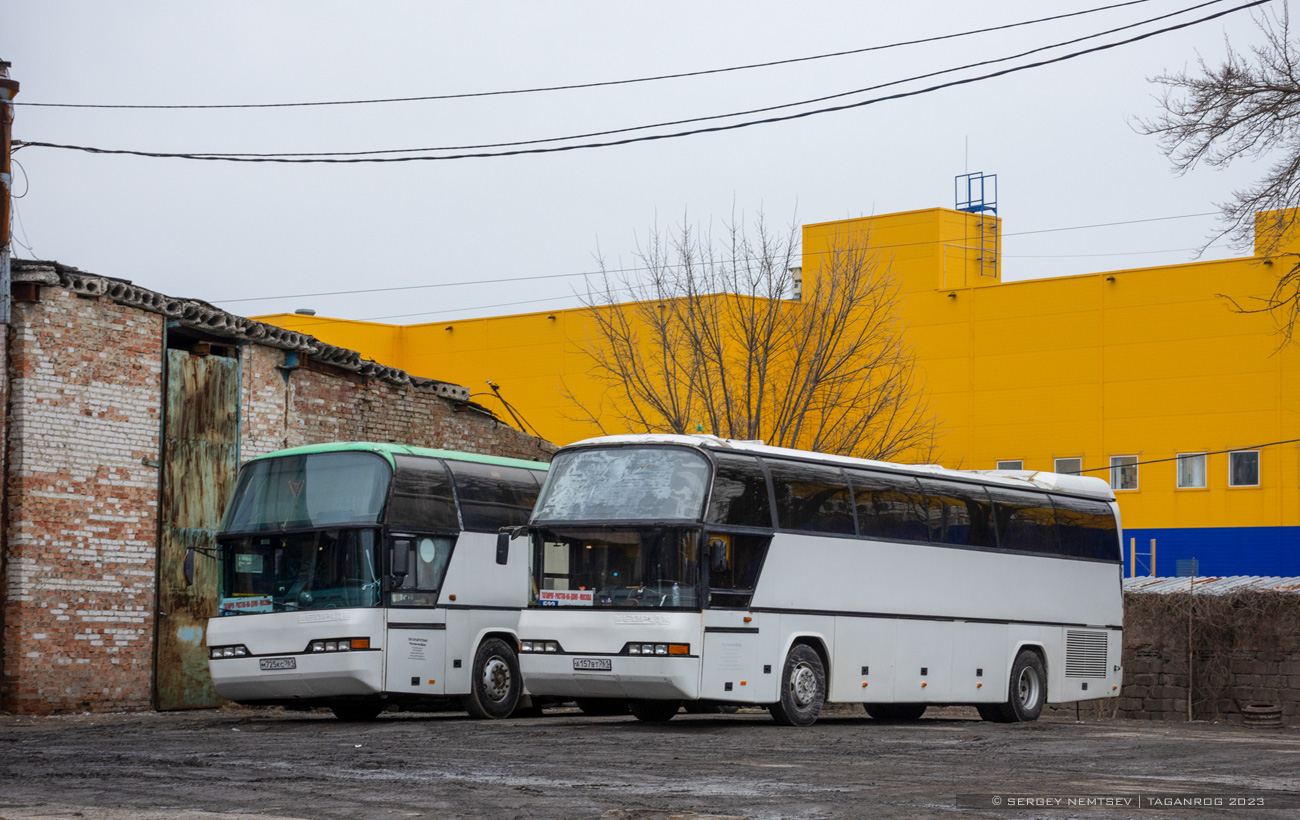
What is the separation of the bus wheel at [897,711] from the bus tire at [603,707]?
3202 millimetres

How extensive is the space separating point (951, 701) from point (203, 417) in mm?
10229

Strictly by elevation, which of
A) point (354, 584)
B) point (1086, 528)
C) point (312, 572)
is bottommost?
point (354, 584)

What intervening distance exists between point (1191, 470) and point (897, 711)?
80.7 feet

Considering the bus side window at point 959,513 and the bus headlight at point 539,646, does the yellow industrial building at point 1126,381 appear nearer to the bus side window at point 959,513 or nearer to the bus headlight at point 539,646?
the bus side window at point 959,513

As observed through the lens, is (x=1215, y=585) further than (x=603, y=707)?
Yes

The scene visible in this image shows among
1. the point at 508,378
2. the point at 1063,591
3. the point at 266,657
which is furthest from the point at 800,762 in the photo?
the point at 508,378

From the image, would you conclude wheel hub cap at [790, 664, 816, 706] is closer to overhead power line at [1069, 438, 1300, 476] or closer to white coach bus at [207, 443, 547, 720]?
white coach bus at [207, 443, 547, 720]

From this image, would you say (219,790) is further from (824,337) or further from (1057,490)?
(824,337)

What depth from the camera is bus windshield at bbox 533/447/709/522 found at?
1666cm

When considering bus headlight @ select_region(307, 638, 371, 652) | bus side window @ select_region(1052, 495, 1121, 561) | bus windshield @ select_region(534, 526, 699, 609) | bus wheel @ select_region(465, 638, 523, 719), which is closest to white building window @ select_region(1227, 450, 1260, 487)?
bus side window @ select_region(1052, 495, 1121, 561)

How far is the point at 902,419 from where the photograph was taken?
4484 centimetres

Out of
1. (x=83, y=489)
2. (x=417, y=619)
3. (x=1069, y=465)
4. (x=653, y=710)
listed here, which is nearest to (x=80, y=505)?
(x=83, y=489)

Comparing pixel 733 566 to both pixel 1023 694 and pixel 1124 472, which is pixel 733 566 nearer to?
pixel 1023 694

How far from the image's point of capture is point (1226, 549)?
4331cm
